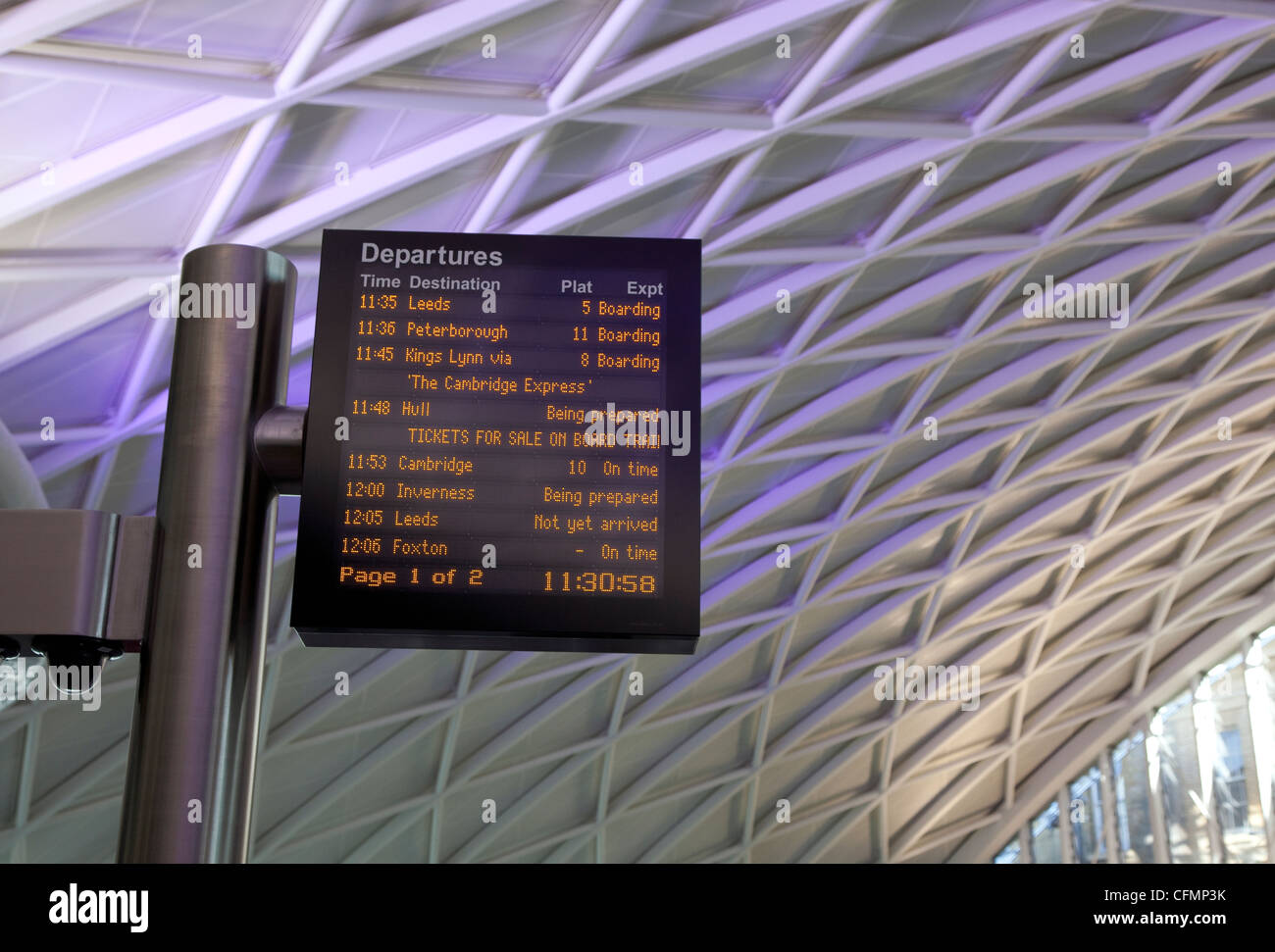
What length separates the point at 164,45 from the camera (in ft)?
39.7

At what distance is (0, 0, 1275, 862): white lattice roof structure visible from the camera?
1334cm

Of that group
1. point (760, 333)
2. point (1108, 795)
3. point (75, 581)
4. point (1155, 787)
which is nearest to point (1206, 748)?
point (1155, 787)

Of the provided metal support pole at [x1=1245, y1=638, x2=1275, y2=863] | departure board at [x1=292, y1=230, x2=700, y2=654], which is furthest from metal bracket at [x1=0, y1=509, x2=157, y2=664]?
metal support pole at [x1=1245, y1=638, x2=1275, y2=863]

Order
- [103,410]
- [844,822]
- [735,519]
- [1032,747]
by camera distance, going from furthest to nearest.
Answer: [1032,747] < [844,822] < [735,519] < [103,410]

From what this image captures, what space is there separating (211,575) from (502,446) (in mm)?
1981

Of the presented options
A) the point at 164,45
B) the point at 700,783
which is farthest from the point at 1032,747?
the point at 164,45

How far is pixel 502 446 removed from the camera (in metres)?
7.43

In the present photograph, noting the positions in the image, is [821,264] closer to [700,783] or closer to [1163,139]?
[1163,139]

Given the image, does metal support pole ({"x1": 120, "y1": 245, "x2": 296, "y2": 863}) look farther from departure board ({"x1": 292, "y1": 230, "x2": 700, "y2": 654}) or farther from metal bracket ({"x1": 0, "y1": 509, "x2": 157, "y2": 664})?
departure board ({"x1": 292, "y1": 230, "x2": 700, "y2": 654})

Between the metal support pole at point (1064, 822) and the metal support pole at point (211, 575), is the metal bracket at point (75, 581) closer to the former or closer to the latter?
the metal support pole at point (211, 575)

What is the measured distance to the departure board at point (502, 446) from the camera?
22.6 ft

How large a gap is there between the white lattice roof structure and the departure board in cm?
564
